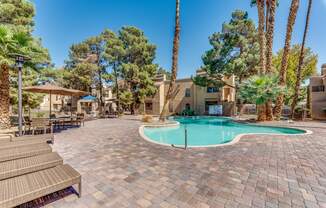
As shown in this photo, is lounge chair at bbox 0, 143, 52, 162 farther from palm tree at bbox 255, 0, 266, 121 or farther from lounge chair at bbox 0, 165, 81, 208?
palm tree at bbox 255, 0, 266, 121

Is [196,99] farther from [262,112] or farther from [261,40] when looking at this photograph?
[261,40]

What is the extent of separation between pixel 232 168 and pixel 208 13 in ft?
60.4

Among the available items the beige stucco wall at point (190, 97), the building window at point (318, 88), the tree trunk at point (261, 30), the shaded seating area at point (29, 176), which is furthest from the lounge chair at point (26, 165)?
the building window at point (318, 88)

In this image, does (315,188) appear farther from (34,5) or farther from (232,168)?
(34,5)

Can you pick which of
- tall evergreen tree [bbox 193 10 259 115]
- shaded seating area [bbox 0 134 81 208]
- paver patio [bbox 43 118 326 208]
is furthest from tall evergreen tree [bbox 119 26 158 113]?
shaded seating area [bbox 0 134 81 208]

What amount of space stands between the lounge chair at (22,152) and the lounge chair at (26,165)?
0.35 metres

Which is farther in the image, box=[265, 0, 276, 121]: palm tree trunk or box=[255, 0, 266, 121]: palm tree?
box=[255, 0, 266, 121]: palm tree

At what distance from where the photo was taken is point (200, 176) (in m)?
3.65

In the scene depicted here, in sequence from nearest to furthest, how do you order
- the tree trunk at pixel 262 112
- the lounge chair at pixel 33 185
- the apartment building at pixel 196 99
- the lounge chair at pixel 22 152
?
the lounge chair at pixel 33 185, the lounge chair at pixel 22 152, the tree trunk at pixel 262 112, the apartment building at pixel 196 99

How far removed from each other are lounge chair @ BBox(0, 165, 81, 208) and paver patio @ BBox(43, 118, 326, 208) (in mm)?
452

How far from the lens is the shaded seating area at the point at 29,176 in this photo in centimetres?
222

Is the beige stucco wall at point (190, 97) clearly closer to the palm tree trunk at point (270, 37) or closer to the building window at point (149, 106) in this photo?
the building window at point (149, 106)

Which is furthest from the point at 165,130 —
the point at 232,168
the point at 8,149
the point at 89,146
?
the point at 8,149

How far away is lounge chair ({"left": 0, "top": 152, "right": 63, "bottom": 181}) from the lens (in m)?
2.77
